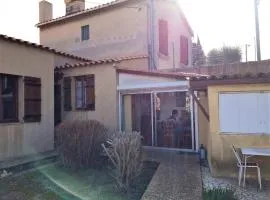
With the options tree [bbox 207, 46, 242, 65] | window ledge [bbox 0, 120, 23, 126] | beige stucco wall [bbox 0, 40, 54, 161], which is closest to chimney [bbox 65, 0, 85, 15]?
beige stucco wall [bbox 0, 40, 54, 161]

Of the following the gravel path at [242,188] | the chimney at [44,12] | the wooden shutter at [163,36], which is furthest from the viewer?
the chimney at [44,12]

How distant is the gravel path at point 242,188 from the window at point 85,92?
7.14 metres

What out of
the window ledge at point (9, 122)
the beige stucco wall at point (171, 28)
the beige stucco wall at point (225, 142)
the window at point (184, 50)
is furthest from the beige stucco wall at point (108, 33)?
the beige stucco wall at point (225, 142)

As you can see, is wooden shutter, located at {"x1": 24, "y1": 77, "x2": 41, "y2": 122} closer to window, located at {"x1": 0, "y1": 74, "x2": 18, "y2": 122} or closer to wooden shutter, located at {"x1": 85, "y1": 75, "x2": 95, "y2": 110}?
window, located at {"x1": 0, "y1": 74, "x2": 18, "y2": 122}

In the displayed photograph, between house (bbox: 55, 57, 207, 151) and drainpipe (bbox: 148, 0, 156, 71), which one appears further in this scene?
Answer: drainpipe (bbox: 148, 0, 156, 71)

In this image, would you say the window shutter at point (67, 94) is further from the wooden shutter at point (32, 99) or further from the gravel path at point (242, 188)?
the gravel path at point (242, 188)

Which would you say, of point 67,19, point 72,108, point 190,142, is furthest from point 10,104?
point 67,19

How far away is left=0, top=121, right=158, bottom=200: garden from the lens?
8008 mm

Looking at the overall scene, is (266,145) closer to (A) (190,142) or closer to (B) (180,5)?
(A) (190,142)

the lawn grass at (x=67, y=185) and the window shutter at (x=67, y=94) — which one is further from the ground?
the window shutter at (x=67, y=94)

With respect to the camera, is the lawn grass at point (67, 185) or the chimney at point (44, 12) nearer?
the lawn grass at point (67, 185)

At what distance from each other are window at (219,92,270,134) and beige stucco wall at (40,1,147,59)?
911cm

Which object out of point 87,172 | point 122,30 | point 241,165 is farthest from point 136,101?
point 241,165

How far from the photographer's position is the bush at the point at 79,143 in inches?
399
